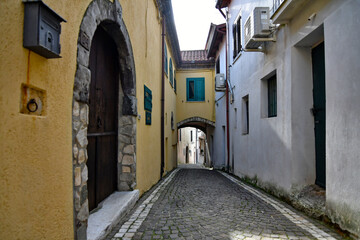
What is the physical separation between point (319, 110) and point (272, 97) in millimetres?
1809

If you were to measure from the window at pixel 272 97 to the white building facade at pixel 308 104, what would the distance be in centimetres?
2

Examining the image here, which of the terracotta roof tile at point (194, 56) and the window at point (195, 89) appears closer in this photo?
the window at point (195, 89)

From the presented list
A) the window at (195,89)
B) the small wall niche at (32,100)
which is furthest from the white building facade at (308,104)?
the window at (195,89)

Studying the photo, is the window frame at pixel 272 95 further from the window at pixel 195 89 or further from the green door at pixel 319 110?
the window at pixel 195 89

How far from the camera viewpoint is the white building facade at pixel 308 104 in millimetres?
2867

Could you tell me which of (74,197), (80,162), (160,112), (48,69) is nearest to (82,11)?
(48,69)

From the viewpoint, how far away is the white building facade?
2.87 m

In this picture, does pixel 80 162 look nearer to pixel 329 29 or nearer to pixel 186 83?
pixel 329 29

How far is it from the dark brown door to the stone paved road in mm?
633

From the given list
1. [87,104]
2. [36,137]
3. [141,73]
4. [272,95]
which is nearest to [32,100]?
[36,137]

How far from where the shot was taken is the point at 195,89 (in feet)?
49.7

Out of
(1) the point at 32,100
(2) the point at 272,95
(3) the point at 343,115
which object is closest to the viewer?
(1) the point at 32,100

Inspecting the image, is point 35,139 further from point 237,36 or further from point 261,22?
point 237,36

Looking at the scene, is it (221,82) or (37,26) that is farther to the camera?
(221,82)
